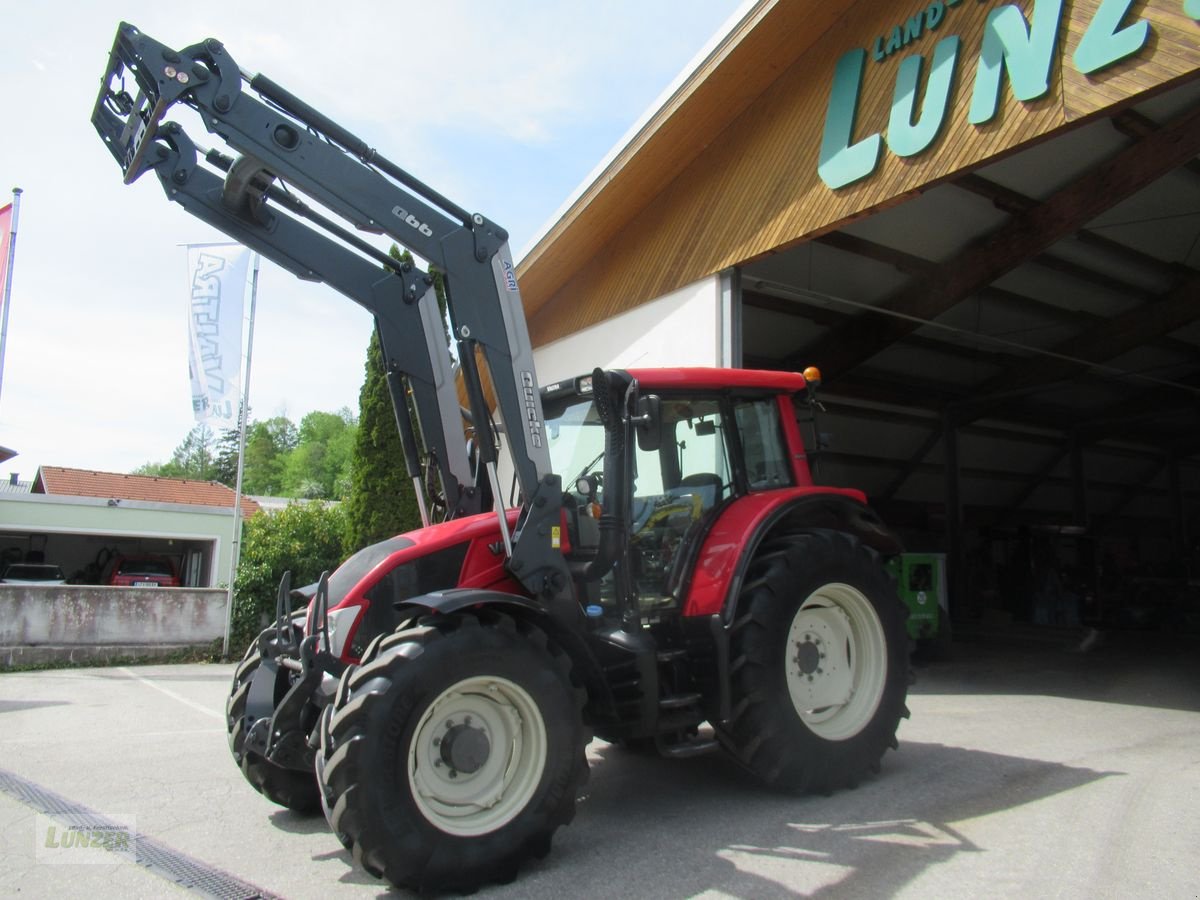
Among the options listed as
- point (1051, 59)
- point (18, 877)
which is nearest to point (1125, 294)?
point (1051, 59)

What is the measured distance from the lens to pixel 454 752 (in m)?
3.72

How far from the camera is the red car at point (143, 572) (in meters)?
20.7

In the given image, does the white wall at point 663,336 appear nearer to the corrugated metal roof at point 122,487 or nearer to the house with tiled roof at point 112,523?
the house with tiled roof at point 112,523

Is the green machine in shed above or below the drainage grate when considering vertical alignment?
above

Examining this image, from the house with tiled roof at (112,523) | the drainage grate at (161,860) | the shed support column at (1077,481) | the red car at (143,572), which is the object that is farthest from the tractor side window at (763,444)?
the red car at (143,572)

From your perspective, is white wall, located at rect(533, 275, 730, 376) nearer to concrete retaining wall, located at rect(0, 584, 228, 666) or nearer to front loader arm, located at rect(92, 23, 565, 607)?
front loader arm, located at rect(92, 23, 565, 607)

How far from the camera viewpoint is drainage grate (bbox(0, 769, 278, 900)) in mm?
3623

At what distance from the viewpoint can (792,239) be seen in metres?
8.84

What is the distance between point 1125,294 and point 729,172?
7.57 meters

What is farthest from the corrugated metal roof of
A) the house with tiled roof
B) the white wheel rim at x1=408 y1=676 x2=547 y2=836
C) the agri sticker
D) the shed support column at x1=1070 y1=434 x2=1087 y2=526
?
the white wheel rim at x1=408 y1=676 x2=547 y2=836

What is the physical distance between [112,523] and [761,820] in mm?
24462

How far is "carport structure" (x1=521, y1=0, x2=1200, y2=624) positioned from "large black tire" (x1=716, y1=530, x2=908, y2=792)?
95 centimetres

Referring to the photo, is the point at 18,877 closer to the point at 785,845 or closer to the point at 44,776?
the point at 44,776

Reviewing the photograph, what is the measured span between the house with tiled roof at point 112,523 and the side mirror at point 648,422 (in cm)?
1834
